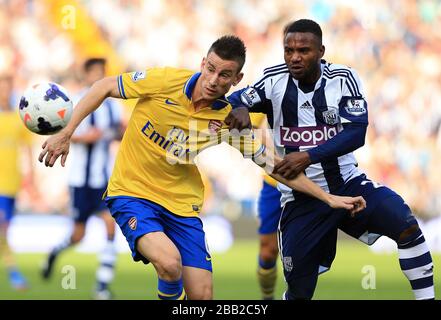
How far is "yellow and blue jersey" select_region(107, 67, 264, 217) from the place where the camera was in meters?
5.97

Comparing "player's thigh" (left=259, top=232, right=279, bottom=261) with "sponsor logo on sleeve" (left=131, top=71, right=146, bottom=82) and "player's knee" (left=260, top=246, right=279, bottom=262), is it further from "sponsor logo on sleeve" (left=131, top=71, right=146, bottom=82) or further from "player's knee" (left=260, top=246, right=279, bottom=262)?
"sponsor logo on sleeve" (left=131, top=71, right=146, bottom=82)

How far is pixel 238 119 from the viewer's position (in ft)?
19.1

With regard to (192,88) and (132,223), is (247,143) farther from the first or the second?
(132,223)

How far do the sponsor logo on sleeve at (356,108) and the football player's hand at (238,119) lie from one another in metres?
0.70

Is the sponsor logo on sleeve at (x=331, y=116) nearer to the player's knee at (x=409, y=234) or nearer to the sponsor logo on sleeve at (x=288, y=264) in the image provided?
the player's knee at (x=409, y=234)

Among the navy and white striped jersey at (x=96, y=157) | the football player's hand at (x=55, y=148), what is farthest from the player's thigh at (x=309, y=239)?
the navy and white striped jersey at (x=96, y=157)

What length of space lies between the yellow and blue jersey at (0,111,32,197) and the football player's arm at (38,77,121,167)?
4733 millimetres

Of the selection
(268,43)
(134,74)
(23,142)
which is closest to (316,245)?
(134,74)

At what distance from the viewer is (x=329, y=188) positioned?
6227mm

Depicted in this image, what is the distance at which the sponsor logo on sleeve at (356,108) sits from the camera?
19.6ft

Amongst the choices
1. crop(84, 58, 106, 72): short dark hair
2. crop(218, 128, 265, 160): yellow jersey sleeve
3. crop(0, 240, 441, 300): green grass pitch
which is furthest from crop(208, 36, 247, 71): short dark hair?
crop(84, 58, 106, 72): short dark hair

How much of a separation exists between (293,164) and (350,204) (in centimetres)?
46

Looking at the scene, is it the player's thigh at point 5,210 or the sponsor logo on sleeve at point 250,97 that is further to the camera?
the player's thigh at point 5,210

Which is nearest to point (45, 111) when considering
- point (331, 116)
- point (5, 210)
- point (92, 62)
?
point (331, 116)
